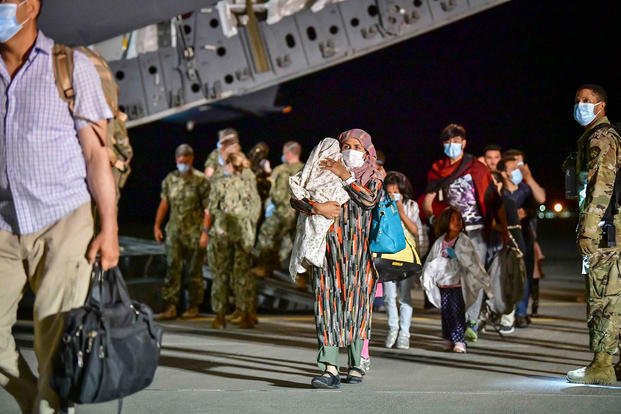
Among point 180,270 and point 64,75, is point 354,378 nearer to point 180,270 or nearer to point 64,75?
point 64,75

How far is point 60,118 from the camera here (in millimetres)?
4848

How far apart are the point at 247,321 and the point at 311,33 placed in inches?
396

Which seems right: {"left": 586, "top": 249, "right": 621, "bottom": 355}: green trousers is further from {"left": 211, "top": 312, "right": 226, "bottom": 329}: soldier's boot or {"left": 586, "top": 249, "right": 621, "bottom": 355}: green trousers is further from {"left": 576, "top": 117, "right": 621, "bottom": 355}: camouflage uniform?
{"left": 211, "top": 312, "right": 226, "bottom": 329}: soldier's boot

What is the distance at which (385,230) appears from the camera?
820 centimetres

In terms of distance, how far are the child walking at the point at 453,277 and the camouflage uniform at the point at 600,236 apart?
2025mm

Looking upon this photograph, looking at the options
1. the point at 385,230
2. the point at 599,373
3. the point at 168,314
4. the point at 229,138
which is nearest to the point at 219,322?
the point at 168,314

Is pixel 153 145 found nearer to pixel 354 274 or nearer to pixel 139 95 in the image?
pixel 139 95

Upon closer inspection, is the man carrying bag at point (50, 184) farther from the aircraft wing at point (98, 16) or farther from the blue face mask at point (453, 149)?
the aircraft wing at point (98, 16)

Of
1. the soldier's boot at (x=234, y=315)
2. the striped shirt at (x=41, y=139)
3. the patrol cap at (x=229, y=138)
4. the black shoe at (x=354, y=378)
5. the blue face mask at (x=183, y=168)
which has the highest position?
the patrol cap at (x=229, y=138)

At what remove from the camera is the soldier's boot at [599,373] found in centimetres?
755

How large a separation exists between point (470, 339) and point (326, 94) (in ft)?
114

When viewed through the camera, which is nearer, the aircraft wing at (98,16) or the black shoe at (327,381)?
the black shoe at (327,381)

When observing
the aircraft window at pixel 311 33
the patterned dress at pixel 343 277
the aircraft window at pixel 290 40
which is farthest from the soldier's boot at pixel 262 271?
the patterned dress at pixel 343 277

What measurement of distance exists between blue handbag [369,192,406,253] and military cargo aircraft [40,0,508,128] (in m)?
10.9
